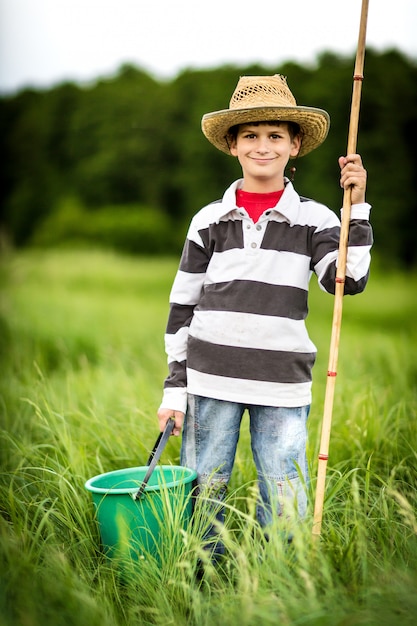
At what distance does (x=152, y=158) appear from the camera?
1409 centimetres

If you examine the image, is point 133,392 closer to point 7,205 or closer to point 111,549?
point 111,549

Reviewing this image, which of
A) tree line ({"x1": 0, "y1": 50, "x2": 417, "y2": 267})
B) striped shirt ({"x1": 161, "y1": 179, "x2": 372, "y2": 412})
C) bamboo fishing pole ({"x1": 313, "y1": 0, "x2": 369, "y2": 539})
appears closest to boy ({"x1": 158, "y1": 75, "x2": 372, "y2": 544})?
striped shirt ({"x1": 161, "y1": 179, "x2": 372, "y2": 412})

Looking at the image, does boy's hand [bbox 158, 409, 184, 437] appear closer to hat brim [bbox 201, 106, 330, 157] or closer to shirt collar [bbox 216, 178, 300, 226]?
shirt collar [bbox 216, 178, 300, 226]

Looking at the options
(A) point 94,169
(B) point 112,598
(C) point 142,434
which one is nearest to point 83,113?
(A) point 94,169

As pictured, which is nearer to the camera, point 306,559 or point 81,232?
point 306,559

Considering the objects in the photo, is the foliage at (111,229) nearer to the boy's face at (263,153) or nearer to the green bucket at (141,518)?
the boy's face at (263,153)

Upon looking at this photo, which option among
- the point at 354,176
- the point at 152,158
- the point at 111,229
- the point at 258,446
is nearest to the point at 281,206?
the point at 354,176

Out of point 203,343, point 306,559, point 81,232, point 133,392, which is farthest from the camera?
point 81,232

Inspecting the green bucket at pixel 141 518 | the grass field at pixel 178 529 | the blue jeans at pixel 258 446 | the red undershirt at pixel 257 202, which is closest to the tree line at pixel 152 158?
the grass field at pixel 178 529

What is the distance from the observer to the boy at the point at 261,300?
7.68ft

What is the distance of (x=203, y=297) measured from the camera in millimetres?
2500

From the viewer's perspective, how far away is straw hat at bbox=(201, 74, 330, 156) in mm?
2332

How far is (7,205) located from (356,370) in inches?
484

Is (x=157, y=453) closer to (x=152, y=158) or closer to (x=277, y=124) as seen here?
(x=277, y=124)
